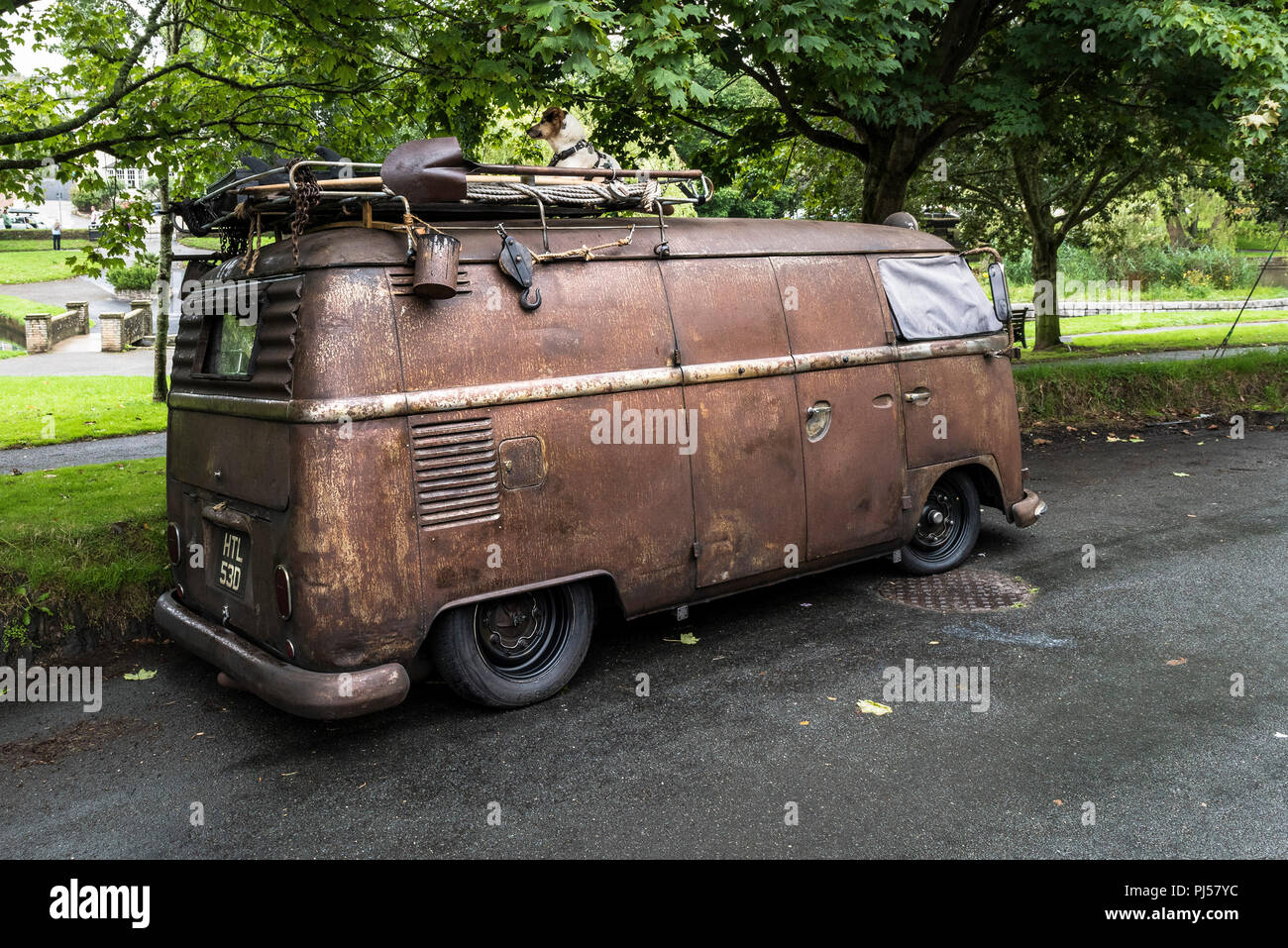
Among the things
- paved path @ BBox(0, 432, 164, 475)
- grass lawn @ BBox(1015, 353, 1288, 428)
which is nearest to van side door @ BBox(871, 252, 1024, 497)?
grass lawn @ BBox(1015, 353, 1288, 428)

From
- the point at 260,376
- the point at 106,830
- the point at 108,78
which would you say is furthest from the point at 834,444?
the point at 108,78

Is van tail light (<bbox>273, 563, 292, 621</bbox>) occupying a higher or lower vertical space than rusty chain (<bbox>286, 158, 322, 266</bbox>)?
lower

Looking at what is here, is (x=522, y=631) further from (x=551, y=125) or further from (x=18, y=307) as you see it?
(x=18, y=307)

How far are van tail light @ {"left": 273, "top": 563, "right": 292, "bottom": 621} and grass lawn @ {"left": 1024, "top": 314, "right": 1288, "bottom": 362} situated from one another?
1581 cm

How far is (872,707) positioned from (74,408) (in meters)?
12.8

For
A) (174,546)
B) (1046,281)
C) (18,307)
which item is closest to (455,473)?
(174,546)

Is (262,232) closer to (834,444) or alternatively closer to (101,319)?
(834,444)

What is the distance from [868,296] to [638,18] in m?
2.46

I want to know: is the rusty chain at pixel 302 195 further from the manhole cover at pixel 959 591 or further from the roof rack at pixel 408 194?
the manhole cover at pixel 959 591

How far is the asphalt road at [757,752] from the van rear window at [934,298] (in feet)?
5.79

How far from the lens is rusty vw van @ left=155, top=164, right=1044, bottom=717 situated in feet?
14.5

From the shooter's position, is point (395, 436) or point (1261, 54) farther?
point (1261, 54)

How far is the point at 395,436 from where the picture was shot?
14.8 feet

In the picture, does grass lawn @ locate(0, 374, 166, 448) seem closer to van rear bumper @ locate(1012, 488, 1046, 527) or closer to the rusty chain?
the rusty chain
